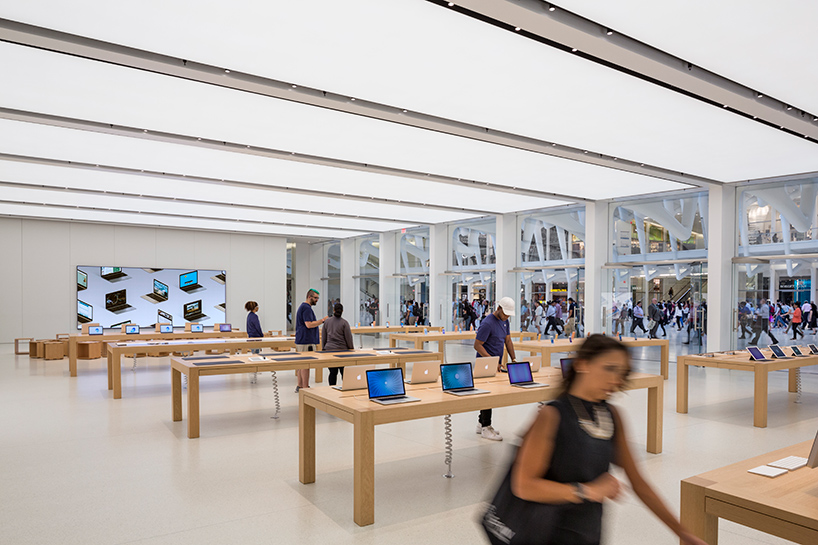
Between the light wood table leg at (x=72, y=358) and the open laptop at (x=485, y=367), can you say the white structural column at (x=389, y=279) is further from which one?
the open laptop at (x=485, y=367)

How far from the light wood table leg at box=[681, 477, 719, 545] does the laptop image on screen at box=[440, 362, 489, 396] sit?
98.1 inches

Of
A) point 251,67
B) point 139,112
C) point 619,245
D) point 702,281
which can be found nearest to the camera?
point 251,67

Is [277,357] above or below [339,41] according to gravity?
below

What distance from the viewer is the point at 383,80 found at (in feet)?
20.6

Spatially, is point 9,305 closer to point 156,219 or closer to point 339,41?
point 156,219

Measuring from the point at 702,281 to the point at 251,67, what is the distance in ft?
37.5

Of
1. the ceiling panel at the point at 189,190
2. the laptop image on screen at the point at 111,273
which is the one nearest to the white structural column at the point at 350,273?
the ceiling panel at the point at 189,190

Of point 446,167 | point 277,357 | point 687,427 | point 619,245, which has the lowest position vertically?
point 687,427

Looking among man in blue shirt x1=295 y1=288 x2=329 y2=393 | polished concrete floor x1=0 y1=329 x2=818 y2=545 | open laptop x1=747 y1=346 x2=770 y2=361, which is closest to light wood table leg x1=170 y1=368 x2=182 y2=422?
polished concrete floor x1=0 y1=329 x2=818 y2=545

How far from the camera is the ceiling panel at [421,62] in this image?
4801mm

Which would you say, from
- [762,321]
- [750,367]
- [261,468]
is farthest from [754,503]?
[762,321]

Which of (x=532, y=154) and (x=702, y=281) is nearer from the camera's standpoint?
(x=532, y=154)

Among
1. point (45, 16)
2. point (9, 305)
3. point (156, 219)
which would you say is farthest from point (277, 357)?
point (9, 305)

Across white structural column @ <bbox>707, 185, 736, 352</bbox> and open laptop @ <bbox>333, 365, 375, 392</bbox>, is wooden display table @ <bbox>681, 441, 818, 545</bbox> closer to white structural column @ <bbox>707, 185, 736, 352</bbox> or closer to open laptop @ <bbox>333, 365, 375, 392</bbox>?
open laptop @ <bbox>333, 365, 375, 392</bbox>
